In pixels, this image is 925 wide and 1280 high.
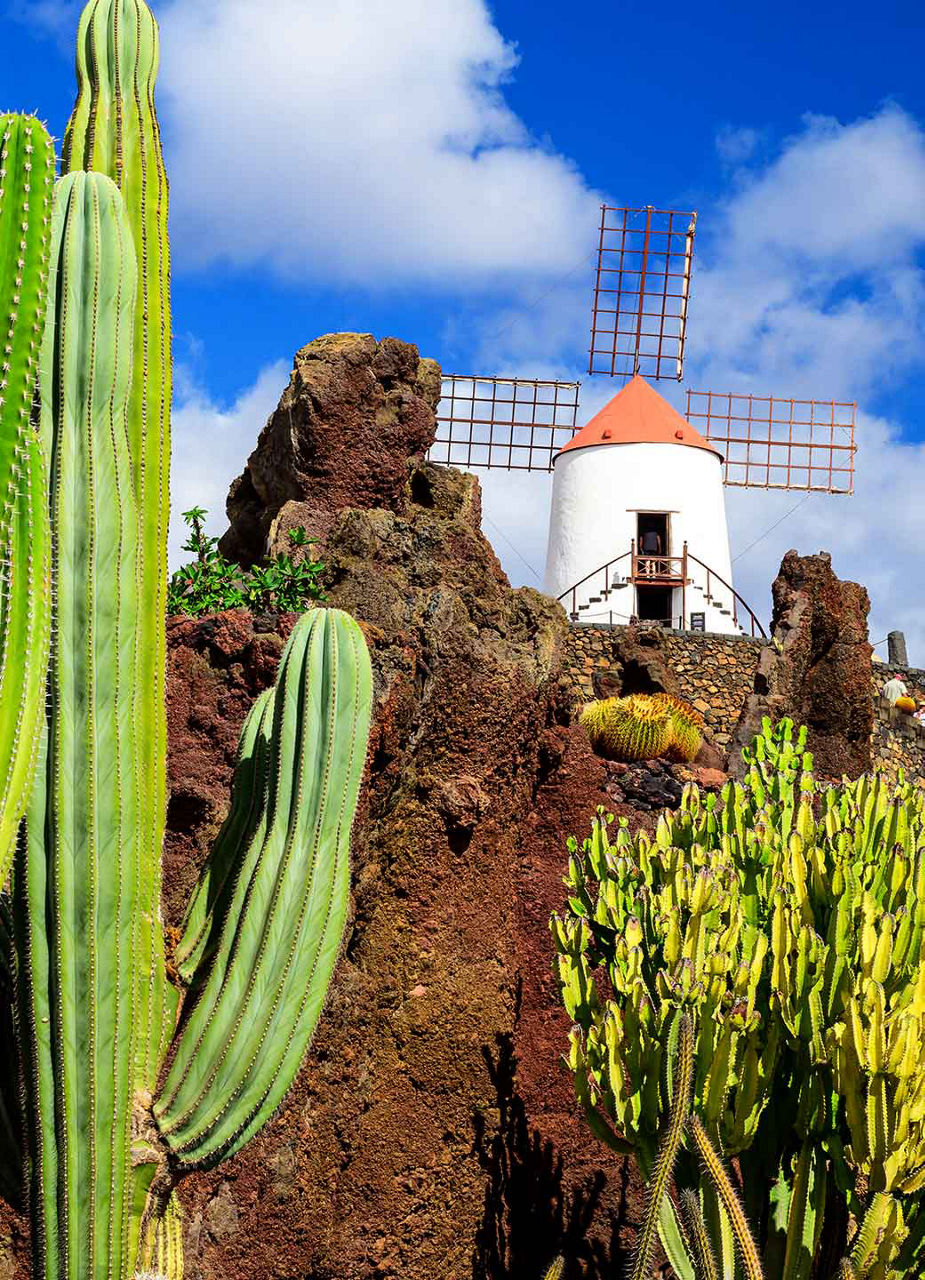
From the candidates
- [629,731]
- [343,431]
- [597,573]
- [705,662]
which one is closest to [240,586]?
[343,431]

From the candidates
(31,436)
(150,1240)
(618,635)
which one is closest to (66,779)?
(31,436)

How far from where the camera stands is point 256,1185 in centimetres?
493

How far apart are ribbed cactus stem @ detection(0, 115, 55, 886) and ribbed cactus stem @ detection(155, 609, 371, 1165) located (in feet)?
3.31

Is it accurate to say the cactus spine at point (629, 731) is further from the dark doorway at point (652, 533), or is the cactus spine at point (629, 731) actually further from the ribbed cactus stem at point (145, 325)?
the dark doorway at point (652, 533)

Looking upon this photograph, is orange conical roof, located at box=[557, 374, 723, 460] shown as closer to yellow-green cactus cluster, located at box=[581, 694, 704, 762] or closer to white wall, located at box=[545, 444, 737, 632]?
white wall, located at box=[545, 444, 737, 632]

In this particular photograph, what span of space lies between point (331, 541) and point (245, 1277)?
2988mm

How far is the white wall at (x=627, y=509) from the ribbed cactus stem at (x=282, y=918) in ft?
A: 68.8

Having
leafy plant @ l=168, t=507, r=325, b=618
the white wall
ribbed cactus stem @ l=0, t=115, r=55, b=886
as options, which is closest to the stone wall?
the white wall

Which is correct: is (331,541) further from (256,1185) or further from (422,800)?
(256,1185)

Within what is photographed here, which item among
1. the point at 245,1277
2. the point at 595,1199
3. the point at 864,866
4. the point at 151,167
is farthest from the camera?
the point at 595,1199

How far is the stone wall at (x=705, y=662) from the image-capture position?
56.8ft

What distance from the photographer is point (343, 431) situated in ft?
26.5

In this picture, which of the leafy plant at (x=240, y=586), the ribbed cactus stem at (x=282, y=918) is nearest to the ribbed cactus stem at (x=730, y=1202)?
the ribbed cactus stem at (x=282, y=918)

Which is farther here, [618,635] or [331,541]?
[618,635]
